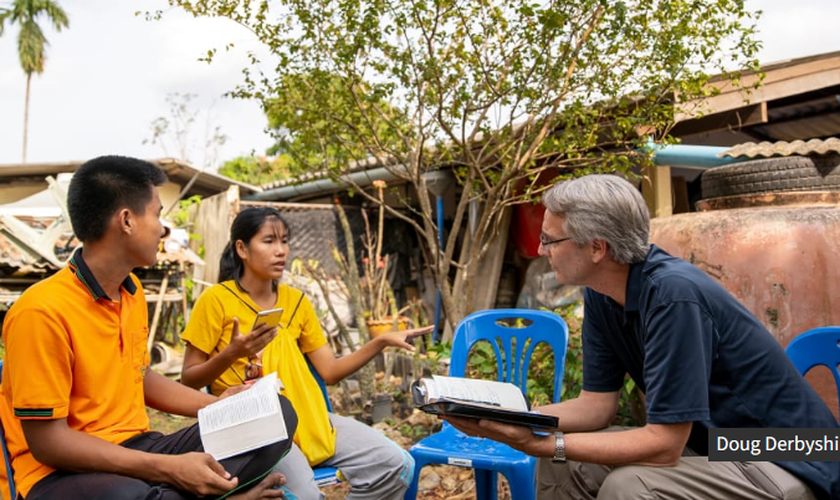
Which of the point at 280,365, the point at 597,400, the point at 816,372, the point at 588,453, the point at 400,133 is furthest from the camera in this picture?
the point at 400,133

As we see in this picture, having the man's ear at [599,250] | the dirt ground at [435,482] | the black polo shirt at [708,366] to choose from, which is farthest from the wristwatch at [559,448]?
the dirt ground at [435,482]

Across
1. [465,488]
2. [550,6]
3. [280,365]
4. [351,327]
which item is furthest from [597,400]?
[351,327]

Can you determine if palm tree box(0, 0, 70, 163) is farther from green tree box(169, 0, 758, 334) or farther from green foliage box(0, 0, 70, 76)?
green tree box(169, 0, 758, 334)

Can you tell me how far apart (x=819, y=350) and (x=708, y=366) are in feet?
2.89

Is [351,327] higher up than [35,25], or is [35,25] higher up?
[35,25]

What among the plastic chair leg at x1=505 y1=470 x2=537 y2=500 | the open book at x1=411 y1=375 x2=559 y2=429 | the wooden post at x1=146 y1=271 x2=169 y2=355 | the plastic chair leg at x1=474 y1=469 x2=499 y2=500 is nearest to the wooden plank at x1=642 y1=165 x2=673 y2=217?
the plastic chair leg at x1=474 y1=469 x2=499 y2=500

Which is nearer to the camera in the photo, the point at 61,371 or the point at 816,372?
the point at 61,371

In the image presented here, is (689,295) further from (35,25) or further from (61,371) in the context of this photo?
(35,25)

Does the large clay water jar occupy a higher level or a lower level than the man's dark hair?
lower

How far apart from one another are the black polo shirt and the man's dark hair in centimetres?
169

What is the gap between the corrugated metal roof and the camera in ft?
11.6

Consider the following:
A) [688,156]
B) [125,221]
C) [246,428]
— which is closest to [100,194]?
[125,221]

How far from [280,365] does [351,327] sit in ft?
19.0

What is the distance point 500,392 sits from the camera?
229cm
